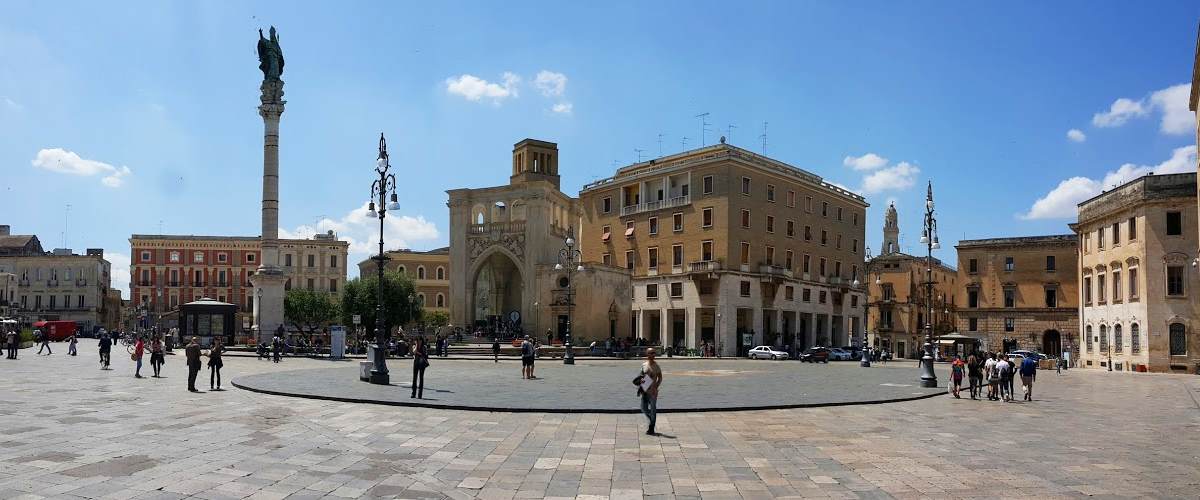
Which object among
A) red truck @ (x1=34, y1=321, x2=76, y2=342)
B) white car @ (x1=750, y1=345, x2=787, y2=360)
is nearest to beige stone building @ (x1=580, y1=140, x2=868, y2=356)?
white car @ (x1=750, y1=345, x2=787, y2=360)

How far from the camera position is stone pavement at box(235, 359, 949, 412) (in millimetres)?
17469

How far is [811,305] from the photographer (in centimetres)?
5900

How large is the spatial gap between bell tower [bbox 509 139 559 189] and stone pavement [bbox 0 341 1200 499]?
5118cm

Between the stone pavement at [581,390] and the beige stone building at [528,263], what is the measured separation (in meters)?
26.4

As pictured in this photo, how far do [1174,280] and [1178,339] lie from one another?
2890 mm

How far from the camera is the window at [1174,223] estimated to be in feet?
134

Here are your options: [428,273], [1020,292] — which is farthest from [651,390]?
[428,273]

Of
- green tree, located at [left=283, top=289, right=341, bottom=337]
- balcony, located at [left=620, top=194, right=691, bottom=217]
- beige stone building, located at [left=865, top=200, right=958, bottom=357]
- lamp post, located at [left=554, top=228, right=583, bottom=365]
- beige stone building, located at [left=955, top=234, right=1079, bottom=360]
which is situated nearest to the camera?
lamp post, located at [left=554, top=228, right=583, bottom=365]

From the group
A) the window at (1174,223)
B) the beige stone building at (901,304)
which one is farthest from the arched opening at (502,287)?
the window at (1174,223)

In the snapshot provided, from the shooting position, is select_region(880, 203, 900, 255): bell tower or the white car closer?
the white car

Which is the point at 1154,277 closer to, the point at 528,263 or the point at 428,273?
the point at 528,263

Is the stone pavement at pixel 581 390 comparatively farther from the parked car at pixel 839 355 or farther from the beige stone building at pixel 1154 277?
the parked car at pixel 839 355

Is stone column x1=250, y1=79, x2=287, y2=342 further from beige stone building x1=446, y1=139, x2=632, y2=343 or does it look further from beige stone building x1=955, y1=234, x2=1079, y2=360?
beige stone building x1=955, y1=234, x2=1079, y2=360

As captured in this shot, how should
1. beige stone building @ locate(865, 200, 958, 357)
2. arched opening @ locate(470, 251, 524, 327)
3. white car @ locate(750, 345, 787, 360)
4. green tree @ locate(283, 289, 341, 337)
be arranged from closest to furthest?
white car @ locate(750, 345, 787, 360) < arched opening @ locate(470, 251, 524, 327) < green tree @ locate(283, 289, 341, 337) < beige stone building @ locate(865, 200, 958, 357)
